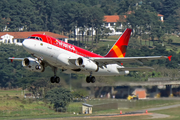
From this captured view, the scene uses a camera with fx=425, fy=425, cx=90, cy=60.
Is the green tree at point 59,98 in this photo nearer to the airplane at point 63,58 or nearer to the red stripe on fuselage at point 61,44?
the airplane at point 63,58

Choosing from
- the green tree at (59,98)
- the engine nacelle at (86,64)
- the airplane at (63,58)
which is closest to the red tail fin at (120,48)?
the airplane at (63,58)

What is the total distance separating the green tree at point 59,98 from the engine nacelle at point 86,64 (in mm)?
49200

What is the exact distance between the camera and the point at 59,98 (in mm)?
108875

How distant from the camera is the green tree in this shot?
107375 mm

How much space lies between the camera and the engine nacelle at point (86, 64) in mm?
55875

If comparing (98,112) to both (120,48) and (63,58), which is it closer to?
(120,48)

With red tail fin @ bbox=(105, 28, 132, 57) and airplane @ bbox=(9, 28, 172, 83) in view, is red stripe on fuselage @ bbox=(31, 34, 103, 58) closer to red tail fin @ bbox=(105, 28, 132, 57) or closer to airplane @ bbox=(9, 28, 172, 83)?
airplane @ bbox=(9, 28, 172, 83)

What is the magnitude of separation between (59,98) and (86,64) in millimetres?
53968

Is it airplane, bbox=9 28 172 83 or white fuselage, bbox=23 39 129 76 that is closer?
white fuselage, bbox=23 39 129 76

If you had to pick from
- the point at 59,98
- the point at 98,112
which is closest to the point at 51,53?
the point at 98,112

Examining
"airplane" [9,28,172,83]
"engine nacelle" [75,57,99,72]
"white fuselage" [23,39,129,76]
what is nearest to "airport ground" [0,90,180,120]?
"airplane" [9,28,172,83]

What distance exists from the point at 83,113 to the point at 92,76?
44635 millimetres

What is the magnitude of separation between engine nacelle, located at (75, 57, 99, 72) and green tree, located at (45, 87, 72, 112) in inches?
1937

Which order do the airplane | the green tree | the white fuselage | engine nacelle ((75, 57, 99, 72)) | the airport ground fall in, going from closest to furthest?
1. the white fuselage
2. the airplane
3. engine nacelle ((75, 57, 99, 72))
4. the airport ground
5. the green tree
